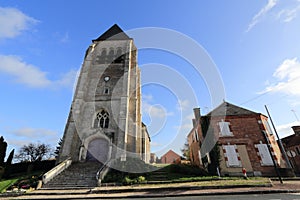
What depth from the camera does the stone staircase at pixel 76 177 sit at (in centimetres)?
1063

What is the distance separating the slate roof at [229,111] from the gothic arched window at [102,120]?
11065mm

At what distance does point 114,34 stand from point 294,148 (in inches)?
1215

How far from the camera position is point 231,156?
1377cm

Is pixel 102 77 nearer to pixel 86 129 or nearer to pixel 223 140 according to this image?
pixel 86 129

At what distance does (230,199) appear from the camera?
6.48 m

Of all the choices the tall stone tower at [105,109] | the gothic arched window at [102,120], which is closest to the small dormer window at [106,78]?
the tall stone tower at [105,109]

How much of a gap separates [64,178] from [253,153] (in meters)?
15.4

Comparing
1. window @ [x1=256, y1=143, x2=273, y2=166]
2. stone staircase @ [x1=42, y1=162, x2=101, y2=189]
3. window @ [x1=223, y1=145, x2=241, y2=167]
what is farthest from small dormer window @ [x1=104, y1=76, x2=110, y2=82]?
window @ [x1=256, y1=143, x2=273, y2=166]

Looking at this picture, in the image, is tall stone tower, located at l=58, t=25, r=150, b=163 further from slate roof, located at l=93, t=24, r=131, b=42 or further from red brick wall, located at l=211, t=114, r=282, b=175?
red brick wall, located at l=211, t=114, r=282, b=175

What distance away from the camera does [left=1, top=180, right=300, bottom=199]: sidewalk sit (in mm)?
7636

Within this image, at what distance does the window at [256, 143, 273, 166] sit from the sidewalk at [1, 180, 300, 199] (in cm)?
511

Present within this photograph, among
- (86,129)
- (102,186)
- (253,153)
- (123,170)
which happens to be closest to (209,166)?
(253,153)

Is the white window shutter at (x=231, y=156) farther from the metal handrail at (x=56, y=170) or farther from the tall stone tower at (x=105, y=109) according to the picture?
the metal handrail at (x=56, y=170)

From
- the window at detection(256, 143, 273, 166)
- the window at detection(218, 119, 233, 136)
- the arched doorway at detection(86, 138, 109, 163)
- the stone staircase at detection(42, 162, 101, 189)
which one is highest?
the window at detection(218, 119, 233, 136)
